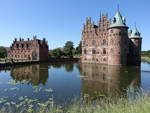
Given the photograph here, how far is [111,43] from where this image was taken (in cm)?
4978

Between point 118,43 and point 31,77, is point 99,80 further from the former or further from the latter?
point 118,43

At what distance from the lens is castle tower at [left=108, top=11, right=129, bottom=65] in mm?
48062

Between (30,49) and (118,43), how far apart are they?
32198 mm

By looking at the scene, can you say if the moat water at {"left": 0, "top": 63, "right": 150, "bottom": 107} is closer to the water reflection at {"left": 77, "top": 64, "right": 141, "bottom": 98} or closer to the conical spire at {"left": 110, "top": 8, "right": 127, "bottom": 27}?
the water reflection at {"left": 77, "top": 64, "right": 141, "bottom": 98}

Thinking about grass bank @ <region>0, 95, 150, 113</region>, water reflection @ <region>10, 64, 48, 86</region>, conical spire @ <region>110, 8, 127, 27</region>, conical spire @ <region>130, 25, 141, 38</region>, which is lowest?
water reflection @ <region>10, 64, 48, 86</region>

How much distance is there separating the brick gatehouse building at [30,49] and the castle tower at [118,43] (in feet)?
86.0

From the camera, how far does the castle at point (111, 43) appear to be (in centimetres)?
4834

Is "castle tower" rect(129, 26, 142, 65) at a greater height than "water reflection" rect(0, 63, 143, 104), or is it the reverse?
"castle tower" rect(129, 26, 142, 65)

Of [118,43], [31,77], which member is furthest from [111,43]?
[31,77]

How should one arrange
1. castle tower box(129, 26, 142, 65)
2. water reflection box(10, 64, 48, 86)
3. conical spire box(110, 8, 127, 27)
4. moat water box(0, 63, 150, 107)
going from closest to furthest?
moat water box(0, 63, 150, 107), water reflection box(10, 64, 48, 86), conical spire box(110, 8, 127, 27), castle tower box(129, 26, 142, 65)

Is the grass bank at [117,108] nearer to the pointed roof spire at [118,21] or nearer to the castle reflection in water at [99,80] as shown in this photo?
the castle reflection in water at [99,80]

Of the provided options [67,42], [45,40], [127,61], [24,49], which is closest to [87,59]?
[127,61]

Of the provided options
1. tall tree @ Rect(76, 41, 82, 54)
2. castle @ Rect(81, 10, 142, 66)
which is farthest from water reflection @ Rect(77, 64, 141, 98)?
tall tree @ Rect(76, 41, 82, 54)

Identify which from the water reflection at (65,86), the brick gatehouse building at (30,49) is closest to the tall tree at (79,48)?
the brick gatehouse building at (30,49)
